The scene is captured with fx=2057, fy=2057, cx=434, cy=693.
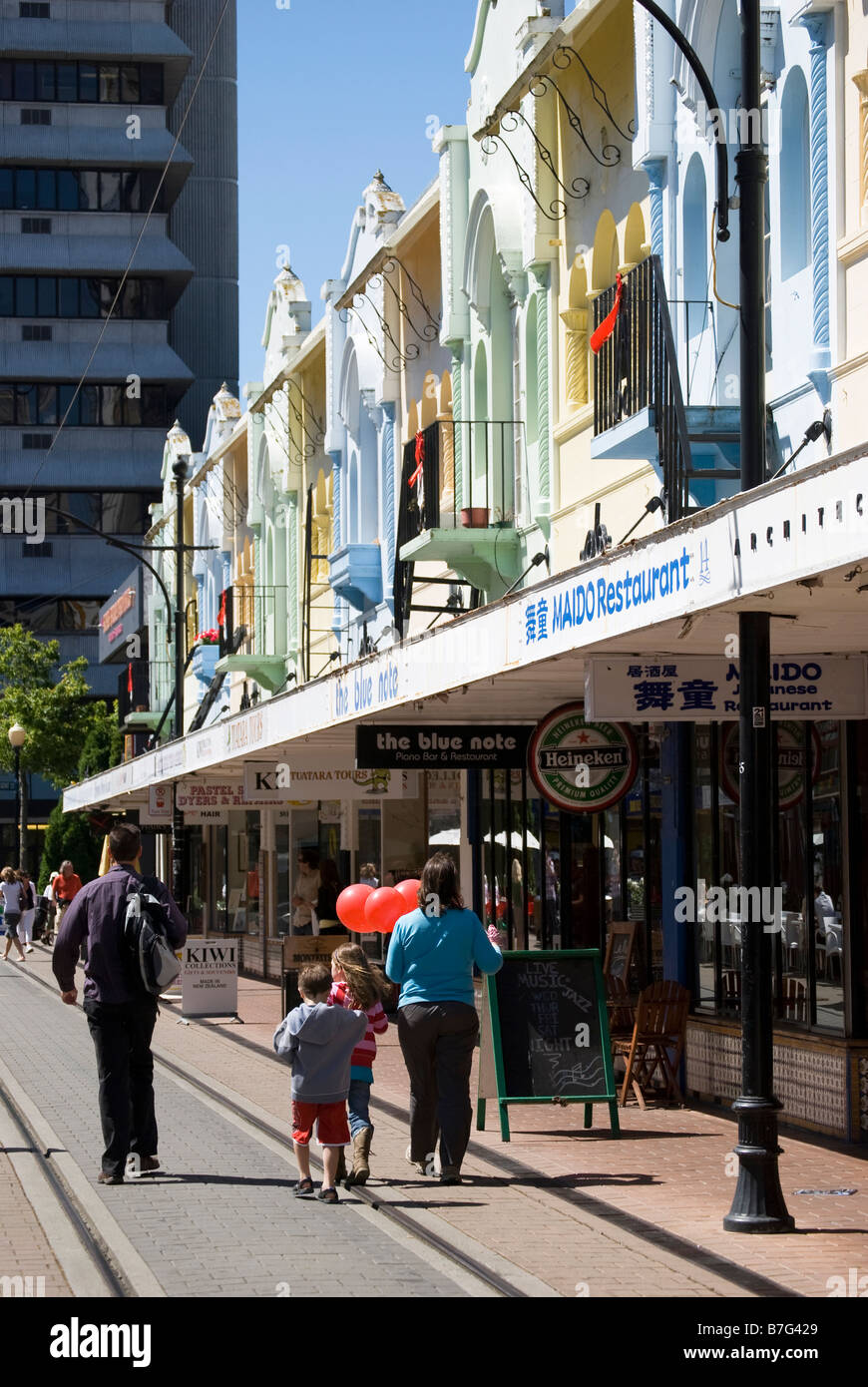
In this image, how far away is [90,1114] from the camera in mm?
14344

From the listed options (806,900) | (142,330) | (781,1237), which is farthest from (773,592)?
(142,330)

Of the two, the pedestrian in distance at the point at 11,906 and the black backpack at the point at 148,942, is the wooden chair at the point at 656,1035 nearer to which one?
the black backpack at the point at 148,942

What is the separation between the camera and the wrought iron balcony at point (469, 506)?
67.1ft

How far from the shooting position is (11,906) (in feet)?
130

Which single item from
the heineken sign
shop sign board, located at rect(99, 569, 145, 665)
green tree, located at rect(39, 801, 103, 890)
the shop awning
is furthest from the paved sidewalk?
green tree, located at rect(39, 801, 103, 890)

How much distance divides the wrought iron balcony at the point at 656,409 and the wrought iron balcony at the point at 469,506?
13.9 ft

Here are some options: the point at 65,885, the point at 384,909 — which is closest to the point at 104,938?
the point at 384,909

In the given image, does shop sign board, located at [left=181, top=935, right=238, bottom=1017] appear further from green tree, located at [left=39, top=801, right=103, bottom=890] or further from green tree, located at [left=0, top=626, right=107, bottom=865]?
green tree, located at [left=39, top=801, right=103, bottom=890]

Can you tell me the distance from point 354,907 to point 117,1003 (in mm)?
5419

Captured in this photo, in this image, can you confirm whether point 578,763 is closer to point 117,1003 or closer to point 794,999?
point 794,999

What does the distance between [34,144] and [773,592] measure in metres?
67.6

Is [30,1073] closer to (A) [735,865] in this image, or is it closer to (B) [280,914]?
(A) [735,865]

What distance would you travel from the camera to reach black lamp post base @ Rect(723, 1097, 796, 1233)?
9.54 m

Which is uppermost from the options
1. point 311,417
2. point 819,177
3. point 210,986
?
point 311,417
